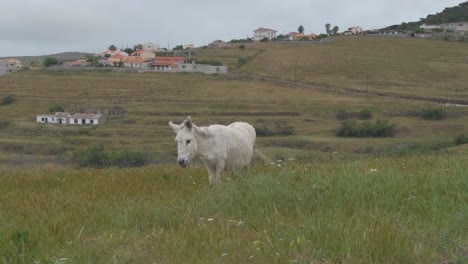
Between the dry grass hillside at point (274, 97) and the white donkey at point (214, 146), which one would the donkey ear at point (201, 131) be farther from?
the dry grass hillside at point (274, 97)

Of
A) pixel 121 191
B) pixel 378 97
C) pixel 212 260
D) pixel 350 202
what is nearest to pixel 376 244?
pixel 212 260

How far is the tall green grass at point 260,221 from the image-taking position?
489 centimetres

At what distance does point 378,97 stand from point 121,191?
11140 cm

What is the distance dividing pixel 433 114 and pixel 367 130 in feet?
55.6

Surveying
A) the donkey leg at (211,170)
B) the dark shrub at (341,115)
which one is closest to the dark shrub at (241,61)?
the dark shrub at (341,115)

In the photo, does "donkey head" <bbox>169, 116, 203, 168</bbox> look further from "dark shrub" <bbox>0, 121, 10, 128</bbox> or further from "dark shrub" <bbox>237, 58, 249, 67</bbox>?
"dark shrub" <bbox>237, 58, 249, 67</bbox>

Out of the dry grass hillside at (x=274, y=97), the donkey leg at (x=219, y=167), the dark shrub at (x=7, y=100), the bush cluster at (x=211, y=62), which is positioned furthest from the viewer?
the bush cluster at (x=211, y=62)

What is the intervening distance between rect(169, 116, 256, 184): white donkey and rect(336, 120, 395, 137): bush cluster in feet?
231

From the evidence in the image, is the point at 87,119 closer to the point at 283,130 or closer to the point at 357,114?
the point at 283,130

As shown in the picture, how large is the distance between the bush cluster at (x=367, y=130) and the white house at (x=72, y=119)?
4322 centimetres

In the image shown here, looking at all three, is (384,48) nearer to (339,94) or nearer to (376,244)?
(339,94)

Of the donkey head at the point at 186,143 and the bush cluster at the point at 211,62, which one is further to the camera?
the bush cluster at the point at 211,62

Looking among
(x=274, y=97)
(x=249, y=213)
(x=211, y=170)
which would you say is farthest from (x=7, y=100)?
(x=249, y=213)

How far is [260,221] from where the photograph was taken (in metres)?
6.25
